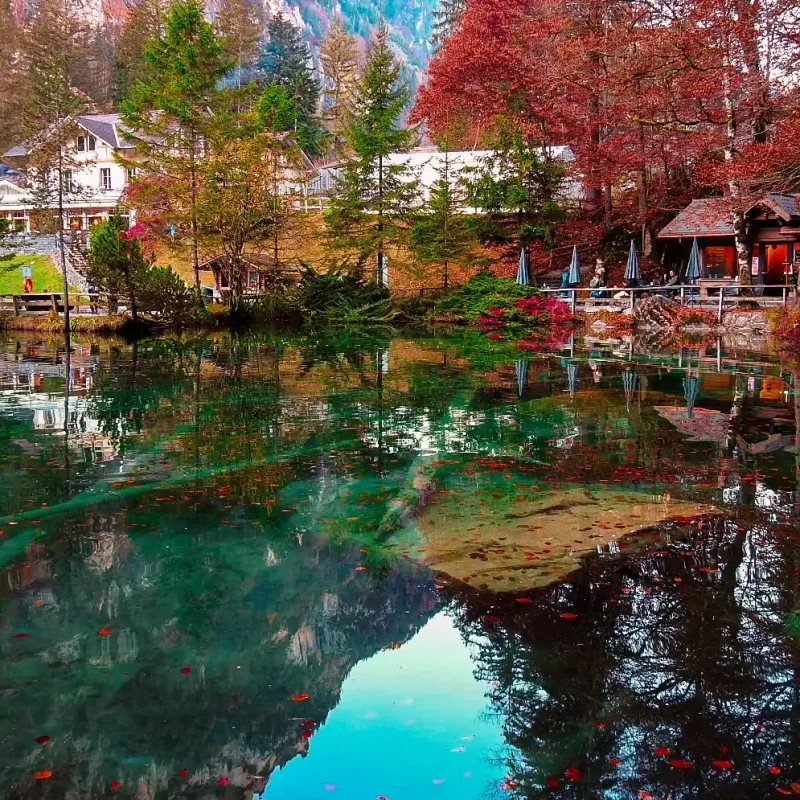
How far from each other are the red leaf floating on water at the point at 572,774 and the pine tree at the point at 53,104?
30169 mm

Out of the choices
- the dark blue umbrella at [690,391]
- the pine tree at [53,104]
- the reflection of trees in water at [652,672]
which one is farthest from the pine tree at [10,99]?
the reflection of trees in water at [652,672]

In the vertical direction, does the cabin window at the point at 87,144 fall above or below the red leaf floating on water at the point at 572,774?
above

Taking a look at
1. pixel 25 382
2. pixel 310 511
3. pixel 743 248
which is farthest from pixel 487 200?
pixel 310 511

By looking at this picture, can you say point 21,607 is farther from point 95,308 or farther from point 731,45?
point 95,308

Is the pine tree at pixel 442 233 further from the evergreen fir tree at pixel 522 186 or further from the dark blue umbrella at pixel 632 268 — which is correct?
the dark blue umbrella at pixel 632 268

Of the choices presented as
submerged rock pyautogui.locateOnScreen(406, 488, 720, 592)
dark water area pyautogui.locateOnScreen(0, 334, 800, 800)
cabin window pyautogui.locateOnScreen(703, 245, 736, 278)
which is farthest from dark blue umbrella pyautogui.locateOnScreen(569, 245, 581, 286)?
submerged rock pyautogui.locateOnScreen(406, 488, 720, 592)

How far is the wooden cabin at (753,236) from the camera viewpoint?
31.3 metres

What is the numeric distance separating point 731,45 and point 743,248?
8.58m

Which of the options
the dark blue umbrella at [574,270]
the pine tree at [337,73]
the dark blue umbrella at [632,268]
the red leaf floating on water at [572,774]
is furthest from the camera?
the pine tree at [337,73]

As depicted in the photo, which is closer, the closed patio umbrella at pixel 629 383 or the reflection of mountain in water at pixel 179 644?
the reflection of mountain in water at pixel 179 644

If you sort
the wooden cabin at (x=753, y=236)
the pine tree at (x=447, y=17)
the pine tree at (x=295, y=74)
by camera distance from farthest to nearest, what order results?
the pine tree at (x=447, y=17), the pine tree at (x=295, y=74), the wooden cabin at (x=753, y=236)

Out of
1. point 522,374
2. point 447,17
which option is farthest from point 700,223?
point 447,17

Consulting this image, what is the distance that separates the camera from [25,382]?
18578 mm

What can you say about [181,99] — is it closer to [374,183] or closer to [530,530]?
[374,183]
